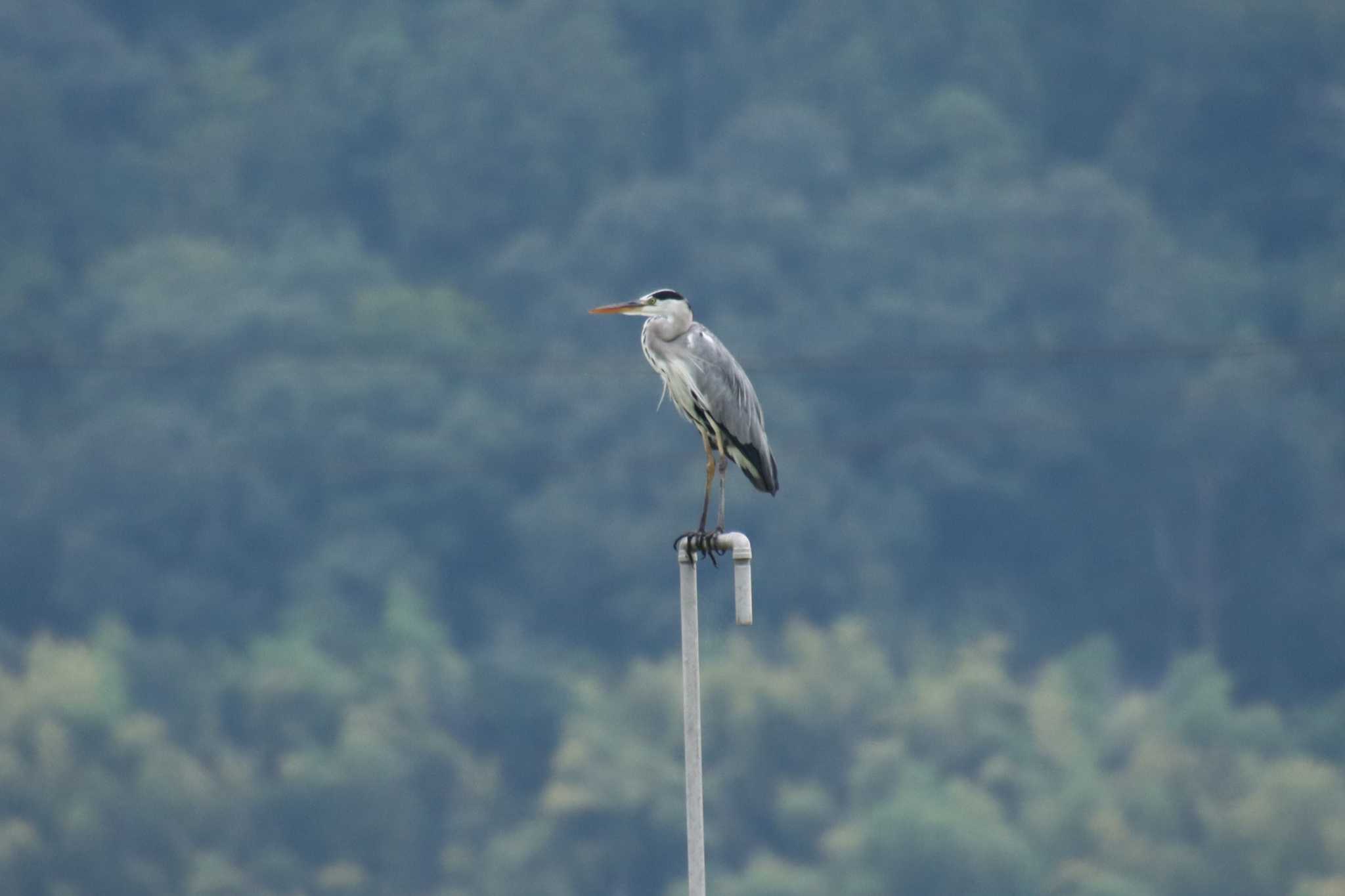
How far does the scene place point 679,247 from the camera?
158ft

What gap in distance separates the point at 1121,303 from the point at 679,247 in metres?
9.05

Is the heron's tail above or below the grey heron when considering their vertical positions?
below

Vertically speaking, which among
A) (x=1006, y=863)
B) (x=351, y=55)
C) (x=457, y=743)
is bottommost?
(x=1006, y=863)

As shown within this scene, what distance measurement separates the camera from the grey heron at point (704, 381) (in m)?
8.77

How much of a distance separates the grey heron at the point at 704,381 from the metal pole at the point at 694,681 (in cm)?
165

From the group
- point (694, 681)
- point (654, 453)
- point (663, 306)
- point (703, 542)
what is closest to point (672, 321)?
point (663, 306)

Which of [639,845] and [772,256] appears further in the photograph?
[772,256]

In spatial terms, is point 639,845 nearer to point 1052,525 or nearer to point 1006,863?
point 1006,863

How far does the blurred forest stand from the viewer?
39594mm

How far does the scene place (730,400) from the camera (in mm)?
8789

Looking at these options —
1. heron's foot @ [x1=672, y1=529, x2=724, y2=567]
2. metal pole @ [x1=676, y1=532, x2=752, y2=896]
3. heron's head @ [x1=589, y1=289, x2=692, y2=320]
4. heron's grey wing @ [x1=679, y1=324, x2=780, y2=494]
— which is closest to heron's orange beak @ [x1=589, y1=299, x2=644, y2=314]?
heron's head @ [x1=589, y1=289, x2=692, y2=320]

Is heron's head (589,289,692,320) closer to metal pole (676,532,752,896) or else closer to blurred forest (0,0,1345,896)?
metal pole (676,532,752,896)

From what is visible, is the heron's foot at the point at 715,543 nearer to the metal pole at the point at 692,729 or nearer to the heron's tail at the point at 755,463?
the metal pole at the point at 692,729

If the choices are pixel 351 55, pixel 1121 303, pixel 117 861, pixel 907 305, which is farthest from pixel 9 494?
pixel 1121 303
